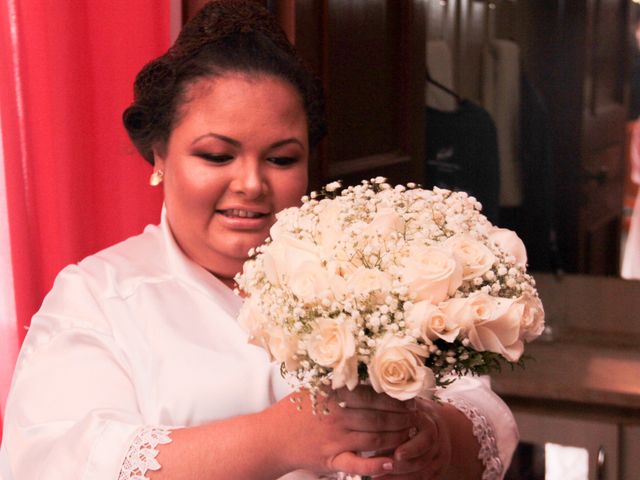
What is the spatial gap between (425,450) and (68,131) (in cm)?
106

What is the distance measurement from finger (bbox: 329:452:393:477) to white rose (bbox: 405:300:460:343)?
0.24 metres

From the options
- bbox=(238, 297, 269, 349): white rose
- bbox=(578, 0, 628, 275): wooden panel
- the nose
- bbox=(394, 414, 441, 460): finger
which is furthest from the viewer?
bbox=(578, 0, 628, 275): wooden panel

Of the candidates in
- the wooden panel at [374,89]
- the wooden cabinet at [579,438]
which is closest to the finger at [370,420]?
the wooden panel at [374,89]

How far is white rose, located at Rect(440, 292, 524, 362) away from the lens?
3.45 ft

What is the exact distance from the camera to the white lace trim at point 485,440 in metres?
1.55

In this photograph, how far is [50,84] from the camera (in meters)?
1.89

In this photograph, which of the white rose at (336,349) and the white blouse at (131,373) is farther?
the white blouse at (131,373)

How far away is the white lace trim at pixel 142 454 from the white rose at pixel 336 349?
336 millimetres

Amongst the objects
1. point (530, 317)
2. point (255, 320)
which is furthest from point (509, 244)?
point (255, 320)

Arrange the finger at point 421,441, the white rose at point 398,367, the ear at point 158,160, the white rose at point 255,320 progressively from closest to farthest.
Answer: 1. the white rose at point 398,367
2. the white rose at point 255,320
3. the finger at point 421,441
4. the ear at point 158,160

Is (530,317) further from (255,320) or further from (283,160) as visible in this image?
(283,160)

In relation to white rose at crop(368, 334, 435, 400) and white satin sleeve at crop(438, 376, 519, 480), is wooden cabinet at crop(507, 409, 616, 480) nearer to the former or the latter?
white satin sleeve at crop(438, 376, 519, 480)

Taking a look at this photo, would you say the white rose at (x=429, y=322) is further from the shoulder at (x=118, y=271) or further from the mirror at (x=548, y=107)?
the mirror at (x=548, y=107)

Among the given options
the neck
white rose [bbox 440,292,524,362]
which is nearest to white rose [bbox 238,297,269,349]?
white rose [bbox 440,292,524,362]
